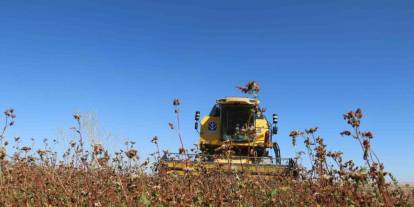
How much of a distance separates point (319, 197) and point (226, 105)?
16580 mm

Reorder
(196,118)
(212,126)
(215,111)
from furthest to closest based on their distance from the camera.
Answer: (215,111), (212,126), (196,118)

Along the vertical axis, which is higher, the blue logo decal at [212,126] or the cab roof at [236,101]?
the cab roof at [236,101]

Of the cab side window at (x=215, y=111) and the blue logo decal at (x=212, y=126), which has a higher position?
the cab side window at (x=215, y=111)

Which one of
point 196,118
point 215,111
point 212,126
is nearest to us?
point 196,118

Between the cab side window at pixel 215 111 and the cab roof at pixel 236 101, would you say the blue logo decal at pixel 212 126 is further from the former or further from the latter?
the cab roof at pixel 236 101

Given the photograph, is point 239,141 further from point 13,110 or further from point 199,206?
point 199,206

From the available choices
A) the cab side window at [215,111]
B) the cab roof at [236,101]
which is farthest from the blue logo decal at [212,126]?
the cab roof at [236,101]

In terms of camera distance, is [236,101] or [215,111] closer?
[236,101]

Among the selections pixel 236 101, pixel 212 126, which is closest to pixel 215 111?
pixel 212 126

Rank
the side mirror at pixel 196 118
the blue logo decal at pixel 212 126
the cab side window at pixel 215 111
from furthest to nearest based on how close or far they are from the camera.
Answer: the cab side window at pixel 215 111 → the blue logo decal at pixel 212 126 → the side mirror at pixel 196 118

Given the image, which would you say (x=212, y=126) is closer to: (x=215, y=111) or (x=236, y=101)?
(x=215, y=111)

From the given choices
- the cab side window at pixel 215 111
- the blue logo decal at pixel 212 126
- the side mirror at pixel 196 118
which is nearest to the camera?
the side mirror at pixel 196 118

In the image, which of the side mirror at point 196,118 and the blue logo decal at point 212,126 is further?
the blue logo decal at point 212,126

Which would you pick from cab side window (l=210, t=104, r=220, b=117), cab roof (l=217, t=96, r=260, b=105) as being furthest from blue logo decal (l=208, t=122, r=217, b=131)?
cab roof (l=217, t=96, r=260, b=105)
